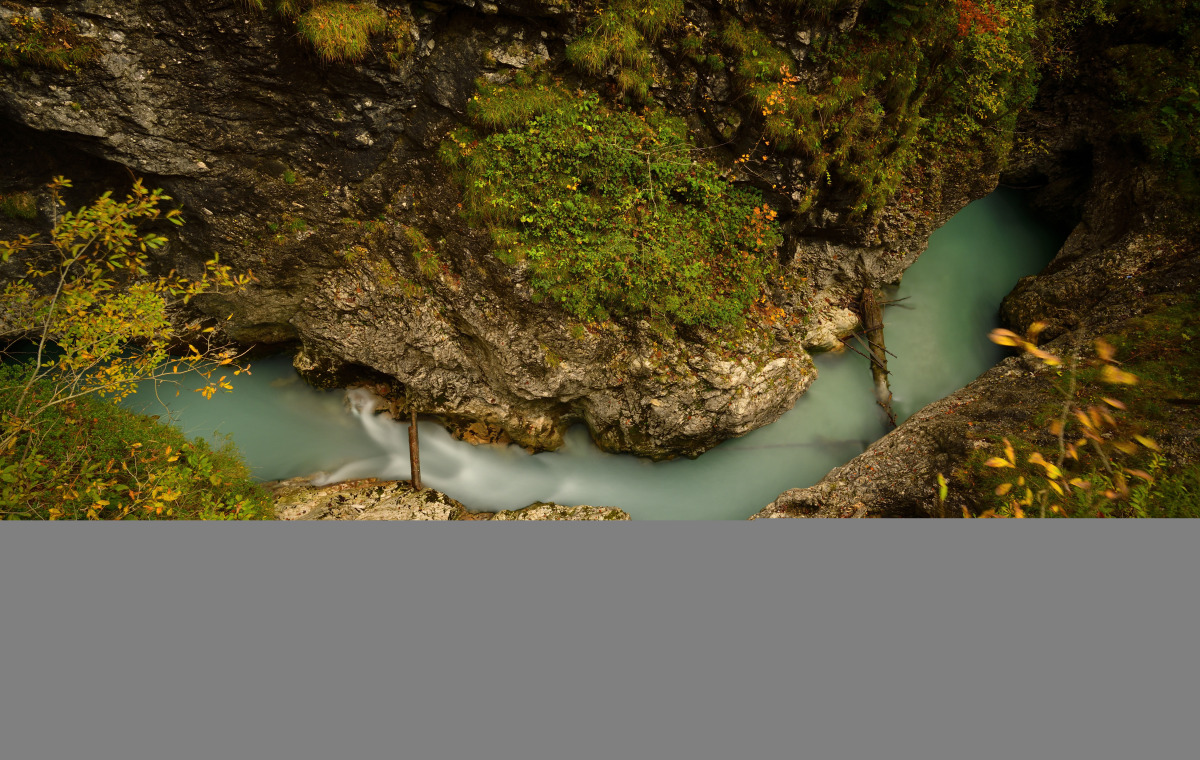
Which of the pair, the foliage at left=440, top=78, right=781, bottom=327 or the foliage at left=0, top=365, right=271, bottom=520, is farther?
the foliage at left=440, top=78, right=781, bottom=327

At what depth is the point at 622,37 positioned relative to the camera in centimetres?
633

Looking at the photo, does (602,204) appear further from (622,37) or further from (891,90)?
(891,90)

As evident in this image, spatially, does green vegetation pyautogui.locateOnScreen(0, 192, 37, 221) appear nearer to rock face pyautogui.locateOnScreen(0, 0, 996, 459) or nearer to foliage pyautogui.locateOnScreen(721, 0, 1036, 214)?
rock face pyautogui.locateOnScreen(0, 0, 996, 459)

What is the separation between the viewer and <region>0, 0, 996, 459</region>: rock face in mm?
5734

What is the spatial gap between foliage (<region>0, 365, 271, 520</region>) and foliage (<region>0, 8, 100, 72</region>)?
3.41 metres

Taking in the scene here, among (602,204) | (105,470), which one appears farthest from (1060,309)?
(105,470)

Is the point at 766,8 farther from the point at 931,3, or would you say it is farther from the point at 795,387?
the point at 795,387

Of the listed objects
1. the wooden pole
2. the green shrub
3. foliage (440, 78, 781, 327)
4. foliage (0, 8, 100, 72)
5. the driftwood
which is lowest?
the wooden pole

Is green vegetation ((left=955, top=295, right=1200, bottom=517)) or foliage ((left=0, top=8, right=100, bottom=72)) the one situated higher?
foliage ((left=0, top=8, right=100, bottom=72))

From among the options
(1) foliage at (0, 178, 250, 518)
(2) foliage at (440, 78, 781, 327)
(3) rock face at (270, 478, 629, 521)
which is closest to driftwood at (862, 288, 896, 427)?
(2) foliage at (440, 78, 781, 327)

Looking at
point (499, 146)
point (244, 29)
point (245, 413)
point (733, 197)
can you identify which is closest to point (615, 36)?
point (499, 146)

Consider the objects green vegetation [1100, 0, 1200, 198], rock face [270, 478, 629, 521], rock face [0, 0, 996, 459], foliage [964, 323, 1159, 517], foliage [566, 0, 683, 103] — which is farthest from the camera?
rock face [270, 478, 629, 521]

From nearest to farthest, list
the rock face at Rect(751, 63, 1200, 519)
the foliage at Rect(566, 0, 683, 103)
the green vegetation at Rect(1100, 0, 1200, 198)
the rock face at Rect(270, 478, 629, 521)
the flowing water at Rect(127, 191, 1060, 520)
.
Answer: the foliage at Rect(566, 0, 683, 103)
the rock face at Rect(751, 63, 1200, 519)
the green vegetation at Rect(1100, 0, 1200, 198)
the rock face at Rect(270, 478, 629, 521)
the flowing water at Rect(127, 191, 1060, 520)

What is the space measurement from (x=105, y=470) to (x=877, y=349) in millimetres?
11603
